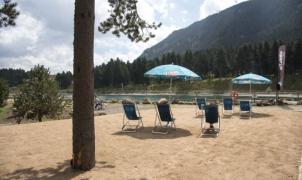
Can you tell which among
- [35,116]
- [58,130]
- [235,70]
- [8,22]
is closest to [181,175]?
[58,130]

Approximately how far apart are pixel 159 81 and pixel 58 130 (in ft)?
281

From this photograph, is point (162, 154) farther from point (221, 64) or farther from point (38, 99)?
point (221, 64)

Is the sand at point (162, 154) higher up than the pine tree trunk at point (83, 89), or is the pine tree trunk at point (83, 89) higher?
the pine tree trunk at point (83, 89)

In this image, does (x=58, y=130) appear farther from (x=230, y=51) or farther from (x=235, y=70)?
(x=230, y=51)

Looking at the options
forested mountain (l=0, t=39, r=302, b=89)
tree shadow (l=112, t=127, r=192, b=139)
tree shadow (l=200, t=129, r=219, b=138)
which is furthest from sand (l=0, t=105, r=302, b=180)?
forested mountain (l=0, t=39, r=302, b=89)

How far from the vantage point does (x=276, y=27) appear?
188375 mm

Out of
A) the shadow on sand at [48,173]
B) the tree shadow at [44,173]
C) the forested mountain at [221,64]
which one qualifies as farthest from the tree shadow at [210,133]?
the forested mountain at [221,64]

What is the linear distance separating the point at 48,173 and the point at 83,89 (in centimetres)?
156

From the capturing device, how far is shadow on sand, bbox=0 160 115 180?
5.70 metres

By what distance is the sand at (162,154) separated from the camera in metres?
5.98

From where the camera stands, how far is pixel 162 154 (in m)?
7.40

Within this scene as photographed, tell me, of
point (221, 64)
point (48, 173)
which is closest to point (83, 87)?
point (48, 173)

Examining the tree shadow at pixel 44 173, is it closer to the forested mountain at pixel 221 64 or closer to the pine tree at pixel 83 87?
the pine tree at pixel 83 87

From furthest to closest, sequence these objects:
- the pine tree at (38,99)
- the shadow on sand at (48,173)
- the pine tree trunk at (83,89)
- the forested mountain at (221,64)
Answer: the forested mountain at (221,64), the pine tree at (38,99), the pine tree trunk at (83,89), the shadow on sand at (48,173)
